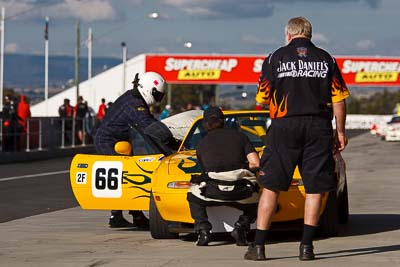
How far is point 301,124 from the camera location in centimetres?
901

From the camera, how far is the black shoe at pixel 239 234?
1016cm

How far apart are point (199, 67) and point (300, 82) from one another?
214ft

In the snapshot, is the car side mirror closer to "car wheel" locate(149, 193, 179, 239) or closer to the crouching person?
"car wheel" locate(149, 193, 179, 239)

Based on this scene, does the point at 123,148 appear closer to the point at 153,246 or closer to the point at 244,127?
the point at 244,127

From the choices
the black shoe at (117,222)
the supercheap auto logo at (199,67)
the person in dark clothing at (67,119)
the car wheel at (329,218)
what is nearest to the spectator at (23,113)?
the person in dark clothing at (67,119)

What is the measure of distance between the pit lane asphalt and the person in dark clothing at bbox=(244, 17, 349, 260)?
491mm

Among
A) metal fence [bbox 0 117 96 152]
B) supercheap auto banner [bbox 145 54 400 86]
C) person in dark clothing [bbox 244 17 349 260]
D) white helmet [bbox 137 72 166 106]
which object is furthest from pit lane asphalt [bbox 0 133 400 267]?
supercheap auto banner [bbox 145 54 400 86]

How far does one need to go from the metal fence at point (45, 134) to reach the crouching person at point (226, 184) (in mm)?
22194

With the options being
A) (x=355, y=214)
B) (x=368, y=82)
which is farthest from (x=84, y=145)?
(x=368, y=82)

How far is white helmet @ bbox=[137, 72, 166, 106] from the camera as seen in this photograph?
12.2 metres

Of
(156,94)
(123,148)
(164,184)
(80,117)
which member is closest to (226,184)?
(164,184)

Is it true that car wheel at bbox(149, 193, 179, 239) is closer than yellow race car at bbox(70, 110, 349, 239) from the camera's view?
No

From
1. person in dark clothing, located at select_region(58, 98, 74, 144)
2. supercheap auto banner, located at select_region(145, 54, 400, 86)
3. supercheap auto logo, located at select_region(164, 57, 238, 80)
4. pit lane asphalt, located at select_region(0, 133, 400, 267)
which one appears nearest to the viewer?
pit lane asphalt, located at select_region(0, 133, 400, 267)

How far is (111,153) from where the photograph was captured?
1223cm
